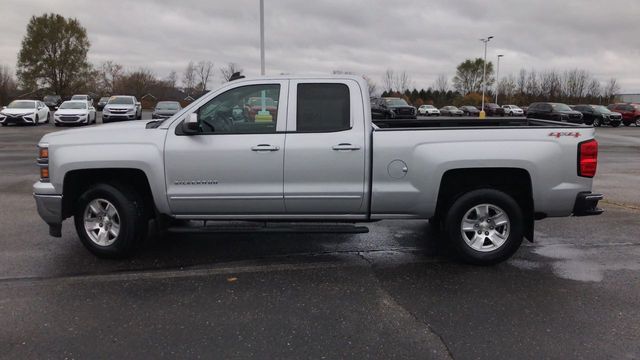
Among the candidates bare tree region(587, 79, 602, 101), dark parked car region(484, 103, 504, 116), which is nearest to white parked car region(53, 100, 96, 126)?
dark parked car region(484, 103, 504, 116)

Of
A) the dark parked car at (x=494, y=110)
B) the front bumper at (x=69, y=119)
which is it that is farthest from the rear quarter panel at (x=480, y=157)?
the dark parked car at (x=494, y=110)

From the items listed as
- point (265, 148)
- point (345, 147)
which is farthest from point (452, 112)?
point (265, 148)

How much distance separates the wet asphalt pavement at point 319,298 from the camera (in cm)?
360

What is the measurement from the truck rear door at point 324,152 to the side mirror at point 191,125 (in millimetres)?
904

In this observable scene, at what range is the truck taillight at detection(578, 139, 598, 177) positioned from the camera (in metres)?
5.06

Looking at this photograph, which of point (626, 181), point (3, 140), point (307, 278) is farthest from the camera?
point (3, 140)

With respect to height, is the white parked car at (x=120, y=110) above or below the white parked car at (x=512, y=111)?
below

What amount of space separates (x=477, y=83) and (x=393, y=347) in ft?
371

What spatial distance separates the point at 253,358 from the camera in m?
3.42

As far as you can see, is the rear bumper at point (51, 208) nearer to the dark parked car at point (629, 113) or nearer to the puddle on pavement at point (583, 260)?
the puddle on pavement at point (583, 260)

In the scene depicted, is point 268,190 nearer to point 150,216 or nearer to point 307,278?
point 307,278

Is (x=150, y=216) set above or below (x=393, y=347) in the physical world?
above

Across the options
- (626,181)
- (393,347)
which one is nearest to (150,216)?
(393,347)

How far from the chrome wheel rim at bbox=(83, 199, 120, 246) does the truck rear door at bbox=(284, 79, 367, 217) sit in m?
1.84
